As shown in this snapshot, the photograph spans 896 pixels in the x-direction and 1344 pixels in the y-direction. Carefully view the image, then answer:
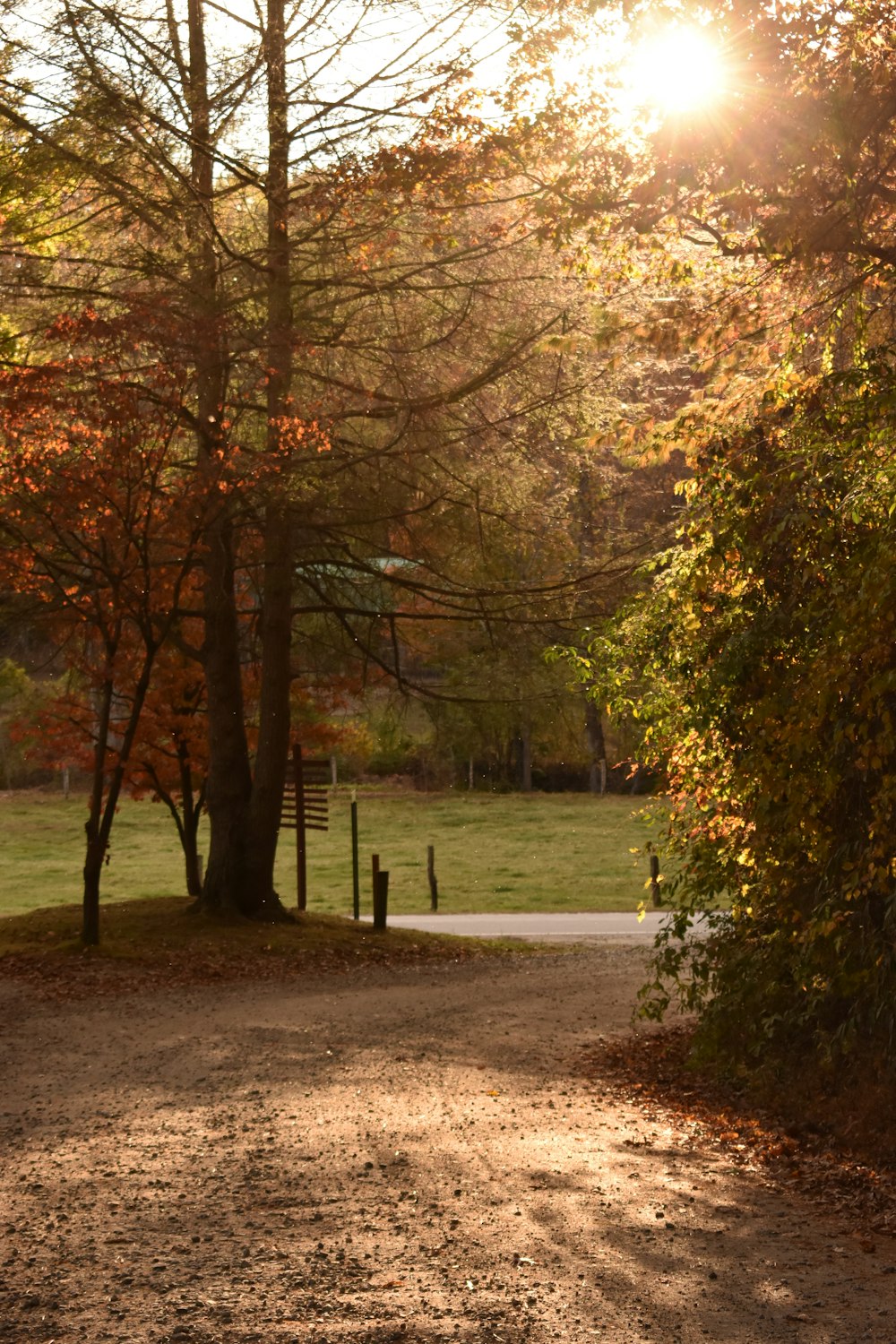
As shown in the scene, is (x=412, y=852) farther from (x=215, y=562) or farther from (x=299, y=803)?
(x=215, y=562)

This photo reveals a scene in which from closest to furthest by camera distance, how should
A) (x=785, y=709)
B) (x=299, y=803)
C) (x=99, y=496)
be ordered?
(x=785, y=709) → (x=99, y=496) → (x=299, y=803)

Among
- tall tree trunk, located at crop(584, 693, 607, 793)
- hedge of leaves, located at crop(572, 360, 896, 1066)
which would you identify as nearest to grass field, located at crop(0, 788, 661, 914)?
tall tree trunk, located at crop(584, 693, 607, 793)

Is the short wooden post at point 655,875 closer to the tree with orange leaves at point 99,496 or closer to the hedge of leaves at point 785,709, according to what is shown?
the hedge of leaves at point 785,709

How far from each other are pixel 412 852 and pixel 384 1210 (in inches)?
1141

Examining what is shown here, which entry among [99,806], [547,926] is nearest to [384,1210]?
[99,806]

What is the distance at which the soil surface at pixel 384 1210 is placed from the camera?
465cm

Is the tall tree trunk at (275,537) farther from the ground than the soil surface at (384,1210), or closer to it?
farther from the ground

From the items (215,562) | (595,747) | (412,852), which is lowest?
(412,852)

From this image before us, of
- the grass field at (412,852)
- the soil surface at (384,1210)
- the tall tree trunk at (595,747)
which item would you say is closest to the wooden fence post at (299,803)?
the grass field at (412,852)

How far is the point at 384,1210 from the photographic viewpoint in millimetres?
5918

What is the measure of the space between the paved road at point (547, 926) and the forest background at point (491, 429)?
346cm

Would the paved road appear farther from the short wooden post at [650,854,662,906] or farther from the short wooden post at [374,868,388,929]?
the short wooden post at [374,868,388,929]

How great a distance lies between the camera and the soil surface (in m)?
4.65

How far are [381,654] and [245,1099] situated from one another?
11240 millimetres
